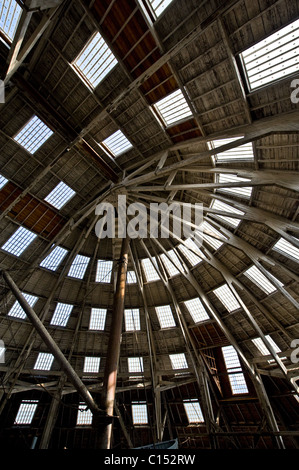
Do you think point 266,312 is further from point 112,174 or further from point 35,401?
point 35,401

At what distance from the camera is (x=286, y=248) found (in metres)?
16.2

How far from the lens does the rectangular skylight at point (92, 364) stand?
23.5 metres

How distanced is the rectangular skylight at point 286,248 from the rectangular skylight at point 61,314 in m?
19.4

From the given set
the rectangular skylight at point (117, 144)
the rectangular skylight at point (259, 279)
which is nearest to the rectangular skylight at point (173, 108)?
the rectangular skylight at point (117, 144)

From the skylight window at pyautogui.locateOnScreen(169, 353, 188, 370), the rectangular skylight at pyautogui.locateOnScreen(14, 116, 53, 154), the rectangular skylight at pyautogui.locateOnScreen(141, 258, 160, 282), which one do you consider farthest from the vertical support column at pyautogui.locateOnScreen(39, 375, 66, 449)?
the rectangular skylight at pyautogui.locateOnScreen(14, 116, 53, 154)

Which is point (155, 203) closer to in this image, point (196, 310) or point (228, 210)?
point (228, 210)

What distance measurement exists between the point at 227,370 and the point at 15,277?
21.3m

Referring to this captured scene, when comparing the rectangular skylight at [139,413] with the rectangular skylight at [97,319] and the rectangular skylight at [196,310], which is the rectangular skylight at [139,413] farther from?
the rectangular skylight at [196,310]

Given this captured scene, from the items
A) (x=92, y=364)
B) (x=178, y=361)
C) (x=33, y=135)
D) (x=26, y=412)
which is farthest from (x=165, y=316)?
(x=33, y=135)

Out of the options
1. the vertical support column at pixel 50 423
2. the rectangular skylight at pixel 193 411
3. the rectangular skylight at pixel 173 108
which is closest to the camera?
the rectangular skylight at pixel 173 108

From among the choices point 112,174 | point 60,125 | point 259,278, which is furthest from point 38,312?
point 259,278

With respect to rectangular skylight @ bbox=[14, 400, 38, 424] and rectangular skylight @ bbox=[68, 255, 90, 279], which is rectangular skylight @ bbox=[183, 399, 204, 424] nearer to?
rectangular skylight @ bbox=[14, 400, 38, 424]

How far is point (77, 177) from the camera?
741 inches

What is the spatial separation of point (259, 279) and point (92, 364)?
18.2 metres
